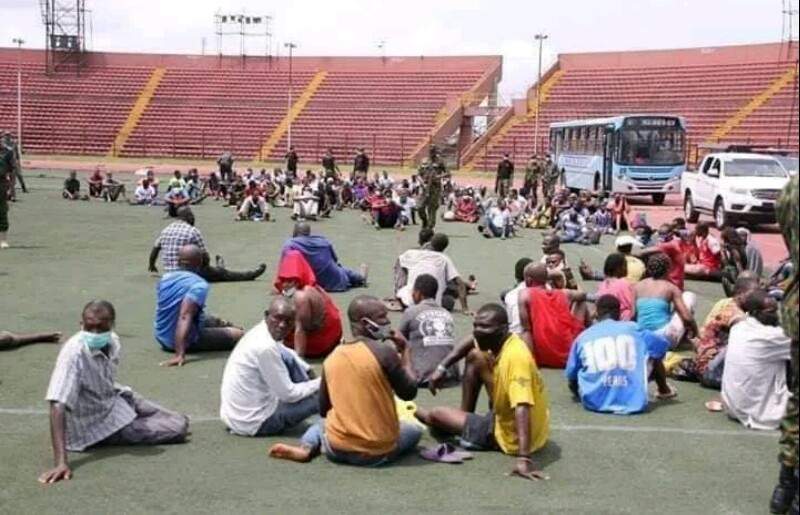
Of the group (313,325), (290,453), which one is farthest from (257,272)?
(290,453)

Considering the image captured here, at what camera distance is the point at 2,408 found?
7.59 meters

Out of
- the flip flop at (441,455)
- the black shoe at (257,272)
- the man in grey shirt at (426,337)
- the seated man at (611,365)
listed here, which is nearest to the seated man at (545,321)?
the man in grey shirt at (426,337)

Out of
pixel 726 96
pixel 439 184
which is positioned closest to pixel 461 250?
pixel 439 184

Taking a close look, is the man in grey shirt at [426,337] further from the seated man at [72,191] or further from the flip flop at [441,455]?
the seated man at [72,191]

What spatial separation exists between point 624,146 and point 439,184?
1147 centimetres

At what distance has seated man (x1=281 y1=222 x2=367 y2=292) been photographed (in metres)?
12.5

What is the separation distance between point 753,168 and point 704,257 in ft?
32.6

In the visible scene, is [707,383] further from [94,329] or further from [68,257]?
[68,257]

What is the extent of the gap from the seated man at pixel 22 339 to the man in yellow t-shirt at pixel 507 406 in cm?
467

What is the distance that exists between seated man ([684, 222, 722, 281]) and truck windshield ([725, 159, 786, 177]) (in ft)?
30.2

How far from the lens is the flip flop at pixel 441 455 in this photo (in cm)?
650

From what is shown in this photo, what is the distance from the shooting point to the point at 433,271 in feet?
37.3

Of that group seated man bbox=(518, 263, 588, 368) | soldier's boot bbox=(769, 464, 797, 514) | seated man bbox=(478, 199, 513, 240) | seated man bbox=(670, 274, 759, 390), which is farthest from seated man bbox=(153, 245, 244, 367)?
seated man bbox=(478, 199, 513, 240)

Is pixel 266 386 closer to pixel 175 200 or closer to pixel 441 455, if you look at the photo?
pixel 441 455
